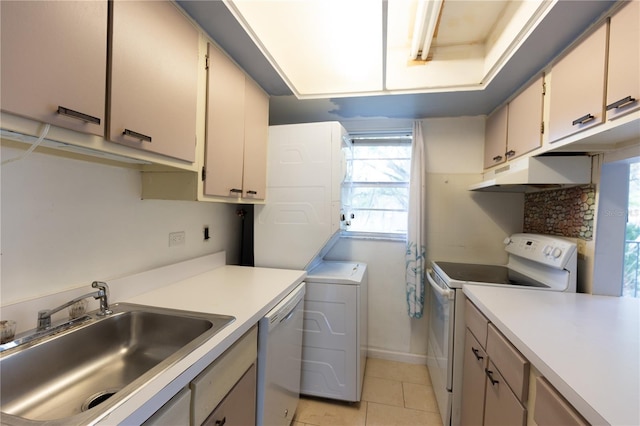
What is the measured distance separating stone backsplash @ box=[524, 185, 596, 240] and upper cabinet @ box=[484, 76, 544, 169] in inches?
15.3

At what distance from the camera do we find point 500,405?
1112mm

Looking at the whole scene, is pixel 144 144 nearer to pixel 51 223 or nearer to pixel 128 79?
pixel 128 79

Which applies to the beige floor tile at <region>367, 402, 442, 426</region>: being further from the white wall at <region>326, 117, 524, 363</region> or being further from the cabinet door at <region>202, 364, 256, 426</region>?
the cabinet door at <region>202, 364, 256, 426</region>

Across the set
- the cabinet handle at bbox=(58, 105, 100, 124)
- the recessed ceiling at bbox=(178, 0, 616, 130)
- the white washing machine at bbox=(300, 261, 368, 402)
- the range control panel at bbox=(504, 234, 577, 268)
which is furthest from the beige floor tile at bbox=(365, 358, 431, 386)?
the cabinet handle at bbox=(58, 105, 100, 124)

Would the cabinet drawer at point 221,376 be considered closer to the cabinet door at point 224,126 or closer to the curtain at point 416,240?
the cabinet door at point 224,126

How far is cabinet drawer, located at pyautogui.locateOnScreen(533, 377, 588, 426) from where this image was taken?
70 centimetres

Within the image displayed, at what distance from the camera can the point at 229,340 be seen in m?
0.94

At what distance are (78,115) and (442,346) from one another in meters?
2.25

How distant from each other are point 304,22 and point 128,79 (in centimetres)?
107

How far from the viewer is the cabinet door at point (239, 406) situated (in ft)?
2.98

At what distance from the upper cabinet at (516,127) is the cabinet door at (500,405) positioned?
4.16ft

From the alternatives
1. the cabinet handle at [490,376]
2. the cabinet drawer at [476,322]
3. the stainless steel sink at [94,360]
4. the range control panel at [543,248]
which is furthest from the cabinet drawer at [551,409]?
the stainless steel sink at [94,360]

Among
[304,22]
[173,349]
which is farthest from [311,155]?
[173,349]

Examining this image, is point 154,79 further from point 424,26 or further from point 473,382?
point 473,382
